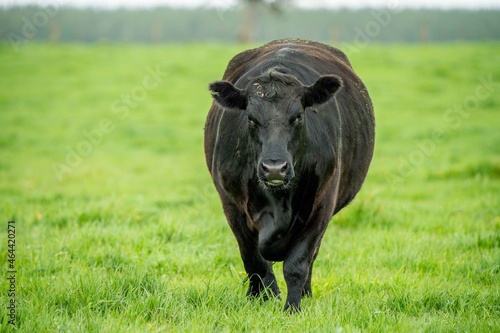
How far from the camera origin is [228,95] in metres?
4.88

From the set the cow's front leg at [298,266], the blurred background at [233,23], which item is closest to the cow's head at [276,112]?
the cow's front leg at [298,266]

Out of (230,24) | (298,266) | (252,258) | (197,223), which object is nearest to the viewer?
(298,266)

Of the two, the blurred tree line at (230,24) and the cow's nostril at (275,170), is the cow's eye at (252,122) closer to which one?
the cow's nostril at (275,170)

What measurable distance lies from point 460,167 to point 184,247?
746 centimetres

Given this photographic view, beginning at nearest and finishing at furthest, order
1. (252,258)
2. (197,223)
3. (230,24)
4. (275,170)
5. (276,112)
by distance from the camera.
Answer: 1. (275,170)
2. (276,112)
3. (252,258)
4. (197,223)
5. (230,24)

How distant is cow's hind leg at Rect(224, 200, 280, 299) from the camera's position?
5.16 meters

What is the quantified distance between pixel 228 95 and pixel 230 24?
76631 mm

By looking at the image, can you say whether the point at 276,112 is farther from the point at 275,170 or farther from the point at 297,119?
the point at 275,170

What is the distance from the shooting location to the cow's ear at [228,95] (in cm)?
481

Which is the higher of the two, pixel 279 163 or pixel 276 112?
pixel 276 112

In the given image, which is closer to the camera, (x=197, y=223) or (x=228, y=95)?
(x=228, y=95)

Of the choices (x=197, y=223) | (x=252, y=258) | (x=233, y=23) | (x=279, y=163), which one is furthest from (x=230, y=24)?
(x=279, y=163)

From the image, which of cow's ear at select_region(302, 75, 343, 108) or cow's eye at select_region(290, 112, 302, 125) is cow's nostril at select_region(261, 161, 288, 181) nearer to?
cow's eye at select_region(290, 112, 302, 125)

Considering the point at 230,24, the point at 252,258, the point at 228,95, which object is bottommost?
the point at 252,258
